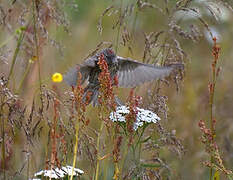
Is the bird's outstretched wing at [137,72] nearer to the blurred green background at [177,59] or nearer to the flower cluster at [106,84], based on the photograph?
the blurred green background at [177,59]

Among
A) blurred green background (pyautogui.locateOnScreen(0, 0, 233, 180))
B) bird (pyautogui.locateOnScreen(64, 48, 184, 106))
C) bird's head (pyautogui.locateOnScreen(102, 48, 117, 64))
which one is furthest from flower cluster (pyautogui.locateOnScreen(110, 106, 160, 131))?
bird's head (pyautogui.locateOnScreen(102, 48, 117, 64))

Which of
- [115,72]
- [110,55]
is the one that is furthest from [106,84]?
[115,72]

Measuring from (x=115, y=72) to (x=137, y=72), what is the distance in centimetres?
18

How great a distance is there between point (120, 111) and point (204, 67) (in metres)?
4.55

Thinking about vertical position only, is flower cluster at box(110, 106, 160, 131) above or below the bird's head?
below

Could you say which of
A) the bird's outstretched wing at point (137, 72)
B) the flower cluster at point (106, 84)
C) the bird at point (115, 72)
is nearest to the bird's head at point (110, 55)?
the bird at point (115, 72)

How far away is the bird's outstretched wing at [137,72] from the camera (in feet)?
10.1

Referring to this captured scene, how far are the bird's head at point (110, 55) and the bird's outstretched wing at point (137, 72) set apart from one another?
0.19 meters

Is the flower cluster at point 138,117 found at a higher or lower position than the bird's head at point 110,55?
lower

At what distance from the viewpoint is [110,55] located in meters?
3.38

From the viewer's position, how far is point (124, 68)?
3.87 metres

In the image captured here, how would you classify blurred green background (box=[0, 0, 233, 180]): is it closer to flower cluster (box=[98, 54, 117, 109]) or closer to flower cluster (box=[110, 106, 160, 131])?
flower cluster (box=[110, 106, 160, 131])

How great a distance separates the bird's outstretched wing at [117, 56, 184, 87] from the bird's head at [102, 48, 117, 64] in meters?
0.19

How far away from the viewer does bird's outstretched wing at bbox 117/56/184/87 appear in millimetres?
3081
